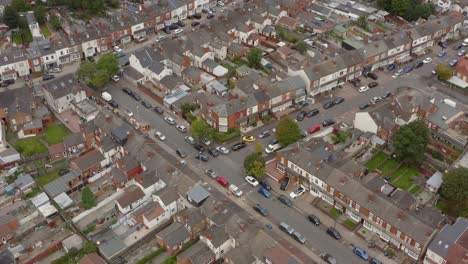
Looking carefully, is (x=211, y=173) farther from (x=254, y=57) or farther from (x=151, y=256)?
(x=254, y=57)

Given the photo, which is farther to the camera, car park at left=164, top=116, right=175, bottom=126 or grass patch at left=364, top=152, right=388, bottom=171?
car park at left=164, top=116, right=175, bottom=126

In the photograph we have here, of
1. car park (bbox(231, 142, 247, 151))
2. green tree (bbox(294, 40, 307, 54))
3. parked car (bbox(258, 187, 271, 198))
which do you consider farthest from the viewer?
green tree (bbox(294, 40, 307, 54))

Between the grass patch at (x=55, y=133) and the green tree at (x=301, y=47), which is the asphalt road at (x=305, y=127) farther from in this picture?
the green tree at (x=301, y=47)

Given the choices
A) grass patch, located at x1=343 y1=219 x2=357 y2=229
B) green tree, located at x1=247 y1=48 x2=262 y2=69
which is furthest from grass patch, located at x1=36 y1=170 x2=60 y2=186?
green tree, located at x1=247 y1=48 x2=262 y2=69

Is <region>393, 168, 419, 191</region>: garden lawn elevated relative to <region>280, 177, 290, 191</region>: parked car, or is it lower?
lower

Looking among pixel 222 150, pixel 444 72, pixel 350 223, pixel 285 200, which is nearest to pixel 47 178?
pixel 222 150

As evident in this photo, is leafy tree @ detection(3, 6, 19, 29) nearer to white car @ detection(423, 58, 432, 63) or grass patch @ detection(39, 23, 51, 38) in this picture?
grass patch @ detection(39, 23, 51, 38)

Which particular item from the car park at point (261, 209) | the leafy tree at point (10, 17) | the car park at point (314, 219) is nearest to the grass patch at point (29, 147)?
the car park at point (261, 209)
